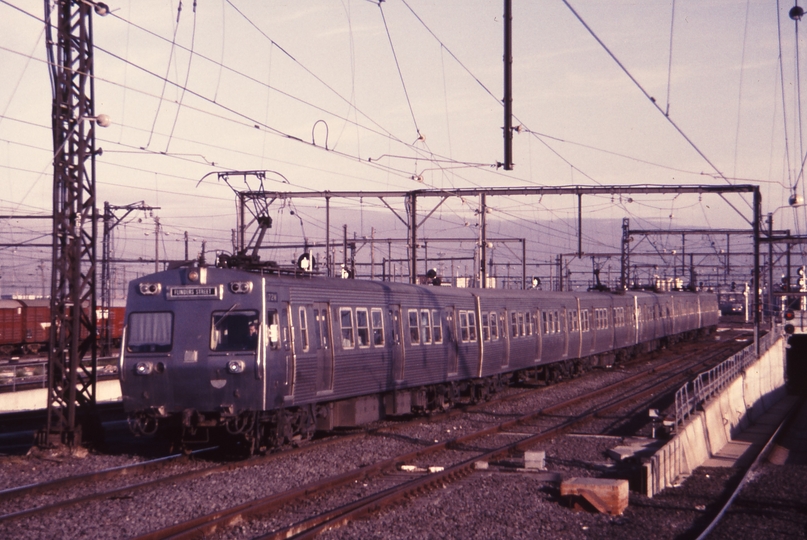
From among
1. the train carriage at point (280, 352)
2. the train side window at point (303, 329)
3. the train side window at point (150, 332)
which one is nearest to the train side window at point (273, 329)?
the train carriage at point (280, 352)

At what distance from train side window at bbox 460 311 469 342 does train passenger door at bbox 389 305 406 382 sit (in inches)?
142

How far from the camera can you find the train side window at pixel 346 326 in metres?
17.5

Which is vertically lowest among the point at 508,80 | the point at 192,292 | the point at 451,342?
the point at 451,342

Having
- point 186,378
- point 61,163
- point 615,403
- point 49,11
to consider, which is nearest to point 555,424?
point 615,403

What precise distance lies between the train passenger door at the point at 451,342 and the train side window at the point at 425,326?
941 mm

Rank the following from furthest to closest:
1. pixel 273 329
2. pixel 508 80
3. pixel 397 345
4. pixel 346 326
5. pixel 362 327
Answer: pixel 397 345 < pixel 362 327 < pixel 346 326 < pixel 273 329 < pixel 508 80

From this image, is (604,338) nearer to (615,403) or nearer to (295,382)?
(615,403)

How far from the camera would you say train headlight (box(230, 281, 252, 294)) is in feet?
49.0

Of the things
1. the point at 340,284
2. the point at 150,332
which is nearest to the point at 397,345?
the point at 340,284

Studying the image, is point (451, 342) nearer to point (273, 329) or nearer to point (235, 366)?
point (273, 329)

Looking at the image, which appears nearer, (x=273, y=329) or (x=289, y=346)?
(x=273, y=329)

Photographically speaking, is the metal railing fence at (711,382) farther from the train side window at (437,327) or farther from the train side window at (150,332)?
the train side window at (150,332)

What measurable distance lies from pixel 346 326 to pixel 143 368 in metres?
4.01

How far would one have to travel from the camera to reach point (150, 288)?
15.5 meters
